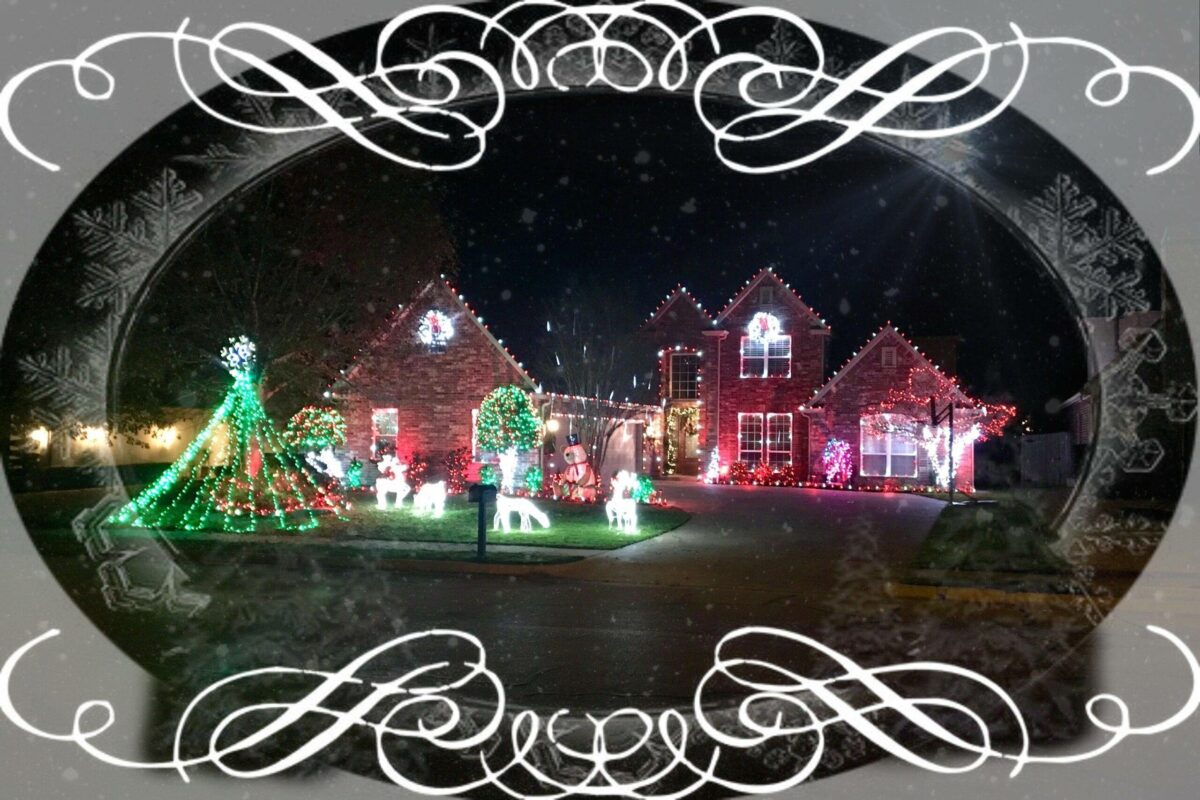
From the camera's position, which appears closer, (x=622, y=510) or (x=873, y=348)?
(x=622, y=510)

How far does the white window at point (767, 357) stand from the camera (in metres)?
36.1

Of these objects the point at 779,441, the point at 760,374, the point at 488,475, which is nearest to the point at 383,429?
the point at 488,475

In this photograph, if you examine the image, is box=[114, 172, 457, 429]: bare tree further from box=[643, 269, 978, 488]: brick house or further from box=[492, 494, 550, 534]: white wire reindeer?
box=[643, 269, 978, 488]: brick house

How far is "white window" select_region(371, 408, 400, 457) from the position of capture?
29.8m

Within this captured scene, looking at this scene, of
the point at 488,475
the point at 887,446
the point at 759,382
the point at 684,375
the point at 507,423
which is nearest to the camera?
the point at 507,423

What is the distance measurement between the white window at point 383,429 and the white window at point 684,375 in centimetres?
1196

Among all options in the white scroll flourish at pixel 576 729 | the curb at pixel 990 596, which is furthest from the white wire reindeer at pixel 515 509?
the white scroll flourish at pixel 576 729

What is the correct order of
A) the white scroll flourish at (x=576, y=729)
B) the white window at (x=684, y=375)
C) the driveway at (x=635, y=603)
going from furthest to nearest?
1. the white window at (x=684, y=375)
2. the driveway at (x=635, y=603)
3. the white scroll flourish at (x=576, y=729)

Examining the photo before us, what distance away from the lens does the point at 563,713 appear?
6867mm

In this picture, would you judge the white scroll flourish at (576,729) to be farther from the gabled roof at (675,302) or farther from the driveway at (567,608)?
the gabled roof at (675,302)

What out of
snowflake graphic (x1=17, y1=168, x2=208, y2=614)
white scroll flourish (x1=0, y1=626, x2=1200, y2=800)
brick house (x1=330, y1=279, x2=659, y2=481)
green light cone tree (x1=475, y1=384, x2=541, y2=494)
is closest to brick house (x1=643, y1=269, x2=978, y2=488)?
brick house (x1=330, y1=279, x2=659, y2=481)

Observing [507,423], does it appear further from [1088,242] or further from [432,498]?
[1088,242]

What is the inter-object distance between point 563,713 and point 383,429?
24.0m

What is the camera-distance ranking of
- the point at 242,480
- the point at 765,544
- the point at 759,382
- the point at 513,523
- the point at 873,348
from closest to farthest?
the point at 765,544, the point at 242,480, the point at 513,523, the point at 873,348, the point at 759,382
